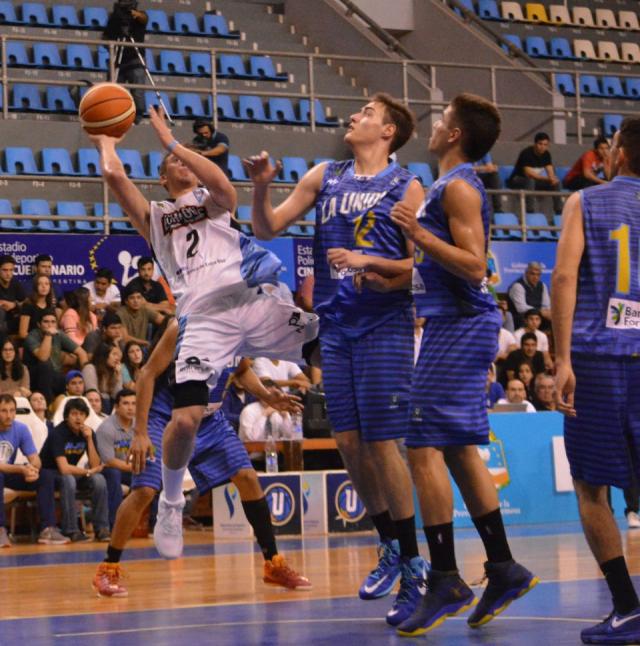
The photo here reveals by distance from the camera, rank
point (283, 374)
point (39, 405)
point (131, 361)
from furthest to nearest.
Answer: point (283, 374), point (131, 361), point (39, 405)

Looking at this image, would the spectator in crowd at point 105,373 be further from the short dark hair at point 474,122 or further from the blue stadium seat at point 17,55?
the short dark hair at point 474,122

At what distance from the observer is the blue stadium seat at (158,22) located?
65.6ft

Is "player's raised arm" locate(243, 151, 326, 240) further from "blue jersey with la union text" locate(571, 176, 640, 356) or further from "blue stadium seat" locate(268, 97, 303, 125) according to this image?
"blue stadium seat" locate(268, 97, 303, 125)

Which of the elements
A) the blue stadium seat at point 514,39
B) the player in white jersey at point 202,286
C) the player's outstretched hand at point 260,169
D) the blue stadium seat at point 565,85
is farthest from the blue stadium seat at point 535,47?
the player's outstretched hand at point 260,169

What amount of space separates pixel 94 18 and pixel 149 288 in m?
6.18

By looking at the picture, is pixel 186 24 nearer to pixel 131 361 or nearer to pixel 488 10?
pixel 488 10

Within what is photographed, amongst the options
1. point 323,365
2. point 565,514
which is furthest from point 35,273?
point 323,365

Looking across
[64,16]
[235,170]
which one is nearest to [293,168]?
[235,170]

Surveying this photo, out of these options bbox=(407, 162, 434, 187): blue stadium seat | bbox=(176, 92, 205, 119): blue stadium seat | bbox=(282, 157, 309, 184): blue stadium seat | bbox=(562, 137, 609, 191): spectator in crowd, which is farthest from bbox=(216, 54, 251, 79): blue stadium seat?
bbox=(562, 137, 609, 191): spectator in crowd

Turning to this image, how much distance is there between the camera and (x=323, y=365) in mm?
6480

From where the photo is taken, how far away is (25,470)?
41.3ft

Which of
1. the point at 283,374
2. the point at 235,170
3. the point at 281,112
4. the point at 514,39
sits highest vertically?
the point at 514,39

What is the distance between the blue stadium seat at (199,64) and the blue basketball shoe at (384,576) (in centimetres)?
1420

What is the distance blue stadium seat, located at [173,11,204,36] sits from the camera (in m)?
20.3
